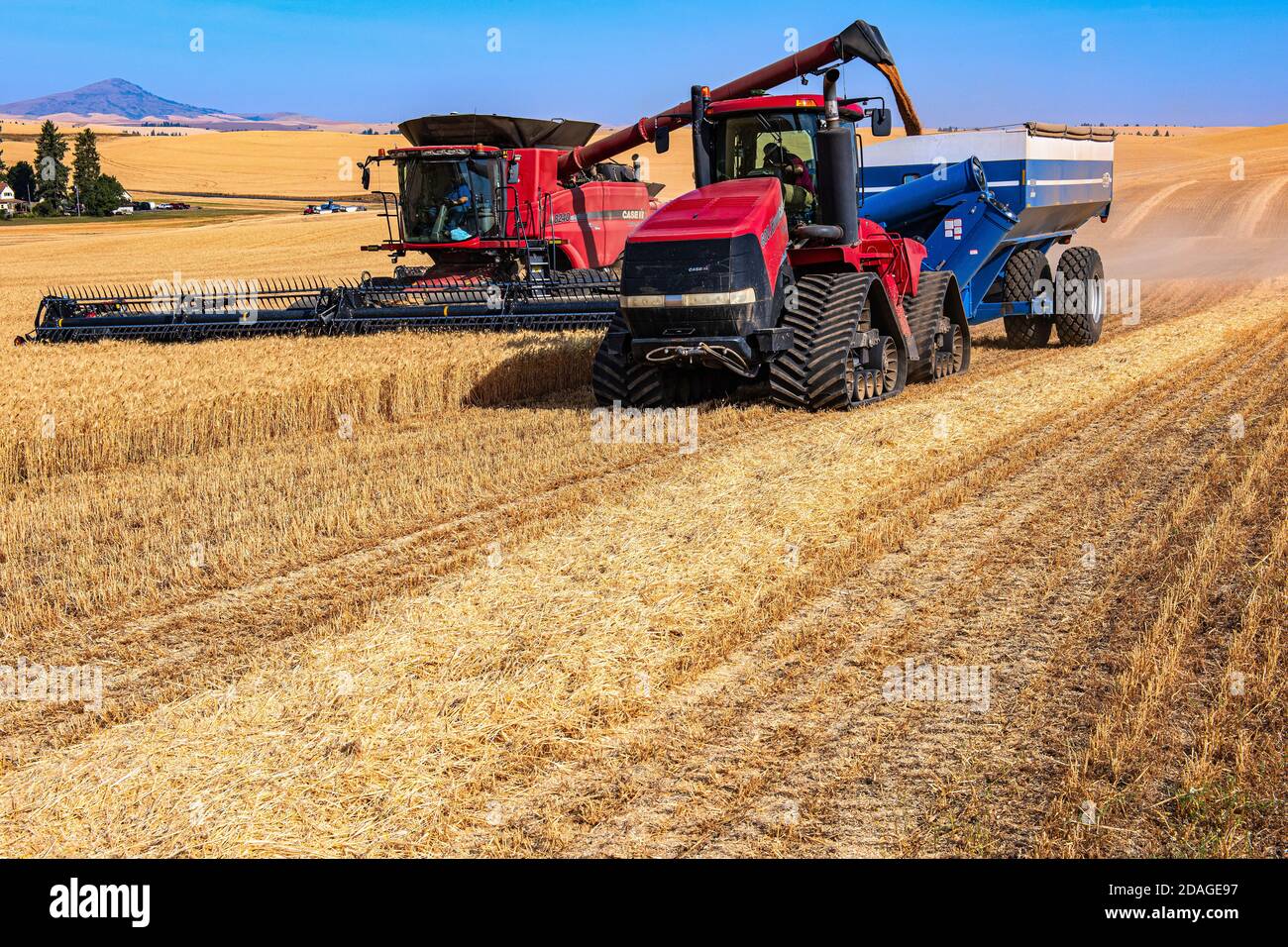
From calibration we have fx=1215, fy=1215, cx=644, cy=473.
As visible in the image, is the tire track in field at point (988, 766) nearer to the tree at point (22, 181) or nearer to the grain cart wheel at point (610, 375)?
the grain cart wheel at point (610, 375)

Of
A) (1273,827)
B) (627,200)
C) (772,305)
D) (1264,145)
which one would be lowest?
(1273,827)

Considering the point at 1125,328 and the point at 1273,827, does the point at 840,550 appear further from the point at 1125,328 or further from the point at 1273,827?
the point at 1125,328

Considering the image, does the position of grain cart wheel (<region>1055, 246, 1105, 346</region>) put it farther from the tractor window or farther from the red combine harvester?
the tractor window

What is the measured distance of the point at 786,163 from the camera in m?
9.51

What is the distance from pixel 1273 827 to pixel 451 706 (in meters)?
2.54

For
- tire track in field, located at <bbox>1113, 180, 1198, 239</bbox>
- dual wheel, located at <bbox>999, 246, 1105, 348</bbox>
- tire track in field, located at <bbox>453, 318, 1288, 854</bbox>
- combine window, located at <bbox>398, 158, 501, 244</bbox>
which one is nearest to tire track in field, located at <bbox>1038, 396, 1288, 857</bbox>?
tire track in field, located at <bbox>453, 318, 1288, 854</bbox>

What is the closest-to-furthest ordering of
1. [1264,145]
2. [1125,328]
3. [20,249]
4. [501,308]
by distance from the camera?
1. [501,308]
2. [1125,328]
3. [20,249]
4. [1264,145]

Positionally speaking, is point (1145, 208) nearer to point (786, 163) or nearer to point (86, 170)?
point (786, 163)

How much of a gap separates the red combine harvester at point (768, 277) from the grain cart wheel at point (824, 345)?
1 cm

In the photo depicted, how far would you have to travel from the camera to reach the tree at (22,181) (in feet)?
251

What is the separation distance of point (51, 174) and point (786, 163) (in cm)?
7150

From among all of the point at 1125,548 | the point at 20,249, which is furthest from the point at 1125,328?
the point at 20,249

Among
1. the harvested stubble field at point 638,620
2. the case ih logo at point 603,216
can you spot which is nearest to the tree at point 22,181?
the case ih logo at point 603,216

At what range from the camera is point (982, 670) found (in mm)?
4457
